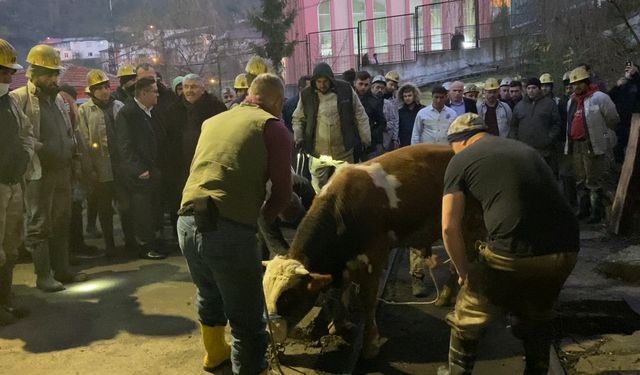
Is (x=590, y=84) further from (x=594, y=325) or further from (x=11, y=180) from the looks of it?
(x=11, y=180)

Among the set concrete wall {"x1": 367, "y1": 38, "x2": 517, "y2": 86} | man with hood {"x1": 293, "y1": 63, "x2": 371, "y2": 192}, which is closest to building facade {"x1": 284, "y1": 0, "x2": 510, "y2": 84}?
concrete wall {"x1": 367, "y1": 38, "x2": 517, "y2": 86}

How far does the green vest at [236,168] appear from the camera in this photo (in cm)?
360

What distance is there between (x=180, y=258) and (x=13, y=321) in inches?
93.6

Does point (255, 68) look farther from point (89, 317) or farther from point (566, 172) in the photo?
point (566, 172)

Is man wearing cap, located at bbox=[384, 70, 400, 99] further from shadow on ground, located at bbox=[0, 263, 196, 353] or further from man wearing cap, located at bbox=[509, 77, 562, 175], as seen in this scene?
shadow on ground, located at bbox=[0, 263, 196, 353]

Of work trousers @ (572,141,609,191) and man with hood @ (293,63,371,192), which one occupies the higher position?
man with hood @ (293,63,371,192)

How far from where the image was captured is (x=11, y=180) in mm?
5211

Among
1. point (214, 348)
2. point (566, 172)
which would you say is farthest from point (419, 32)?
point (214, 348)

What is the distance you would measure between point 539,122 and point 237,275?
7.04m

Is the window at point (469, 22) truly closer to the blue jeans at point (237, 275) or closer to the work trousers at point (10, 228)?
the work trousers at point (10, 228)

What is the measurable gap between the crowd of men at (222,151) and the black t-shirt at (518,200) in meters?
0.03

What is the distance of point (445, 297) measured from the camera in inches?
220

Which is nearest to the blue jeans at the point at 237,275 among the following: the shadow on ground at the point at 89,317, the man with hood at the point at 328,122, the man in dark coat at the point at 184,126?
the shadow on ground at the point at 89,317

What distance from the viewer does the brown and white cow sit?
425 centimetres
